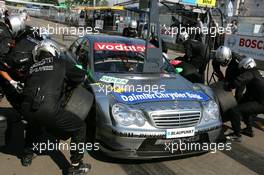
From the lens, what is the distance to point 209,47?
7.98 meters

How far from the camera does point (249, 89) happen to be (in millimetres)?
6219

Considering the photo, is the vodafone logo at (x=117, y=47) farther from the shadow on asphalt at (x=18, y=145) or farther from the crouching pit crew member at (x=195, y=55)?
the crouching pit crew member at (x=195, y=55)

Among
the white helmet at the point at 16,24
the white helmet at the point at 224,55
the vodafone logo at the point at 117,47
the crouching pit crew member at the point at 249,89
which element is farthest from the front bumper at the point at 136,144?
the white helmet at the point at 16,24

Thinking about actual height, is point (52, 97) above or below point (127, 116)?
above

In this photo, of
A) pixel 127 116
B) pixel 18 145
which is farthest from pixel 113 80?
pixel 18 145

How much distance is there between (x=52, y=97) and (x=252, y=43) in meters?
14.1

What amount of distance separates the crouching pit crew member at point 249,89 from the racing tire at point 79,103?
2.46 m

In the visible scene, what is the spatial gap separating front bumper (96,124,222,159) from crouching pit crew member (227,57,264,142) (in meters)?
1.34

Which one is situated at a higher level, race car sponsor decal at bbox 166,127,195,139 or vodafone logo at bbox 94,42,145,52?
vodafone logo at bbox 94,42,145,52

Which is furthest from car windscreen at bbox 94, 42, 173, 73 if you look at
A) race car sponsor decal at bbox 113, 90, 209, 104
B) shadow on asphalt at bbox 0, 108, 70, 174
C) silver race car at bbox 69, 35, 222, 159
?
shadow on asphalt at bbox 0, 108, 70, 174

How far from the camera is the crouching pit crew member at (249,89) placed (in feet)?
19.3

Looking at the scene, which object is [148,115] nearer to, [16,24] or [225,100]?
[225,100]

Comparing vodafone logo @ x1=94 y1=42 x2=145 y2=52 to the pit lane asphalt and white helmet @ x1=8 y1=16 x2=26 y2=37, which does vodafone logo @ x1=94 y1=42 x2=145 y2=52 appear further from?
the pit lane asphalt

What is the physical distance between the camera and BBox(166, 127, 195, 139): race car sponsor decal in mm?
4562
